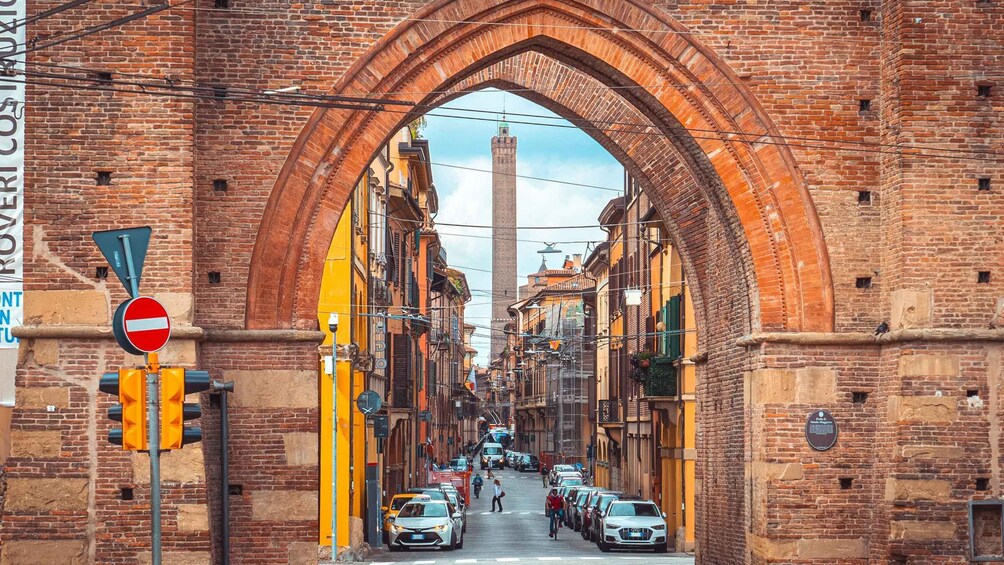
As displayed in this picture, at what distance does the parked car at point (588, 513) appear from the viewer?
3650cm

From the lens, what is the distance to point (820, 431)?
17.5 meters

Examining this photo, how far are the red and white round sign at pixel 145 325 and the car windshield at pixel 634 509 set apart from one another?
23.3 metres

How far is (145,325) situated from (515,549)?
23352mm

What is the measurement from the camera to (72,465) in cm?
1592

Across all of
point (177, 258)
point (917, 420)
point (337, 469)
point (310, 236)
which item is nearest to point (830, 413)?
point (917, 420)

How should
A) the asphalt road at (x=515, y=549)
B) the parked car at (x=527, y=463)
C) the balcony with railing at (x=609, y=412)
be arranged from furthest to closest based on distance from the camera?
the parked car at (x=527, y=463), the balcony with railing at (x=609, y=412), the asphalt road at (x=515, y=549)

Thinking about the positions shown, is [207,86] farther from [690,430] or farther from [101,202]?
[690,430]

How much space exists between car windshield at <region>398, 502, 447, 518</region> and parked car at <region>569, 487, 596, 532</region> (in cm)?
703

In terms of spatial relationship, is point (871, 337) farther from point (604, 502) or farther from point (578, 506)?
point (578, 506)

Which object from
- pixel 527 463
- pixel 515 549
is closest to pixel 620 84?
pixel 515 549

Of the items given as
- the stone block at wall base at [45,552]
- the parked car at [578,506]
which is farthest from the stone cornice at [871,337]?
the parked car at [578,506]

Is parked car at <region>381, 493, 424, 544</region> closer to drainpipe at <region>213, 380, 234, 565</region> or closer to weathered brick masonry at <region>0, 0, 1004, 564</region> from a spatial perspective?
weathered brick masonry at <region>0, 0, 1004, 564</region>

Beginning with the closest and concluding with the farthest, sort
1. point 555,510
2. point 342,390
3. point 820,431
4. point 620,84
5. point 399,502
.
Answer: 1. point 820,431
2. point 620,84
3. point 342,390
4. point 399,502
5. point 555,510

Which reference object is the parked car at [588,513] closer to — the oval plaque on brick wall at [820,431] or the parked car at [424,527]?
the parked car at [424,527]
